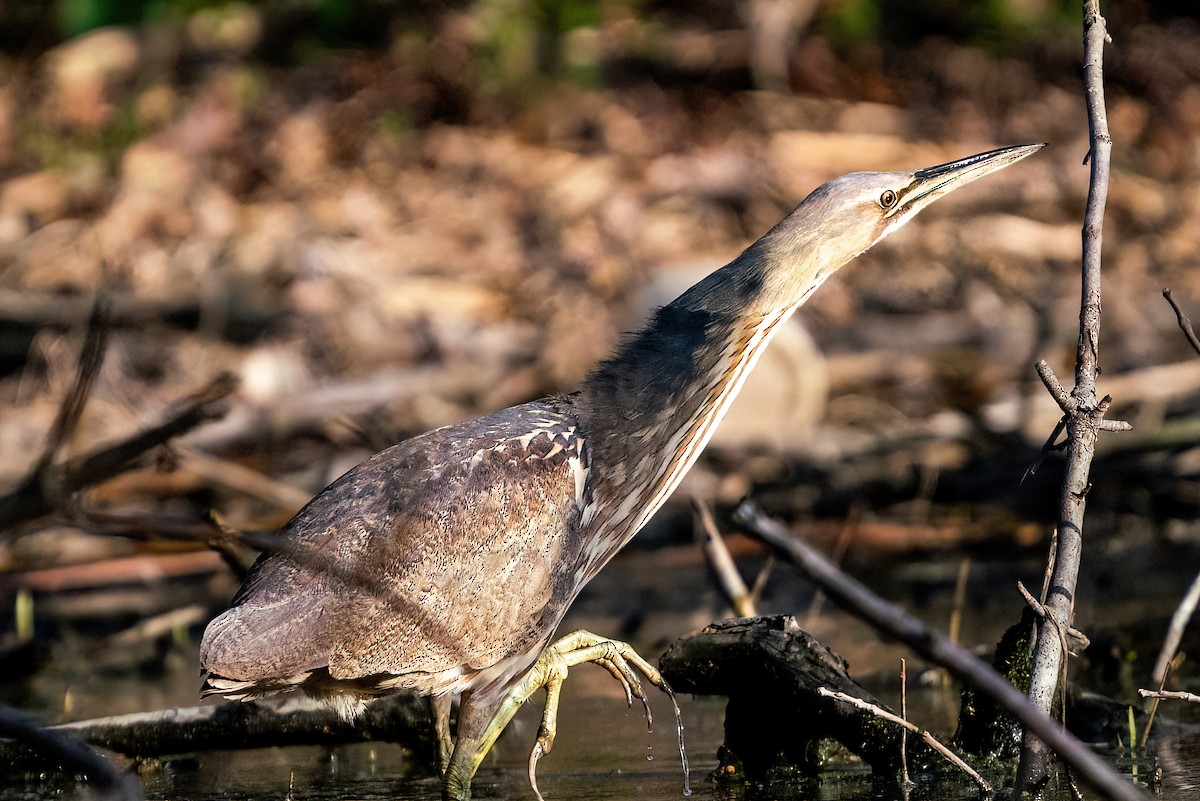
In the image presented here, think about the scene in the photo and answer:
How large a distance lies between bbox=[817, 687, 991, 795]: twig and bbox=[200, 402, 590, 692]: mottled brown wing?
0.76 m

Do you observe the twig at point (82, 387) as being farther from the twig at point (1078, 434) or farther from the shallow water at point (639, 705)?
the shallow water at point (639, 705)

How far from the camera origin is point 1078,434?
306 centimetres

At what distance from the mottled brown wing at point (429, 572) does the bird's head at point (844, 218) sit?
886 millimetres

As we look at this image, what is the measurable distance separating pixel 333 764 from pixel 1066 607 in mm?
2107

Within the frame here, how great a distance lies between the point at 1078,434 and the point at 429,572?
4.95 ft

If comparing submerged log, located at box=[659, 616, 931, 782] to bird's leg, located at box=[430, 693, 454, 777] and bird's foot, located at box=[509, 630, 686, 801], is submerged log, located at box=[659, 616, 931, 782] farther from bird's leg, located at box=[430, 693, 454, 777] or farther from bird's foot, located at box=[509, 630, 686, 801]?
bird's leg, located at box=[430, 693, 454, 777]

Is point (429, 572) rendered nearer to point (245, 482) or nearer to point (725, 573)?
point (725, 573)

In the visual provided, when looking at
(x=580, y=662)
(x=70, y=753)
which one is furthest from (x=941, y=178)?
(x=70, y=753)

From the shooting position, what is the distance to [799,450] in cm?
715

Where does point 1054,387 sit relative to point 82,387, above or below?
below

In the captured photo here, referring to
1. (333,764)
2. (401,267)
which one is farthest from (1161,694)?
(401,267)

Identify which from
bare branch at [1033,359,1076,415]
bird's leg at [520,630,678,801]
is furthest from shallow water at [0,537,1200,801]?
bare branch at [1033,359,1076,415]

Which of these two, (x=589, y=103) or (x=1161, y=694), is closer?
(x=1161, y=694)

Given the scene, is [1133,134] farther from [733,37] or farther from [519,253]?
[519,253]
